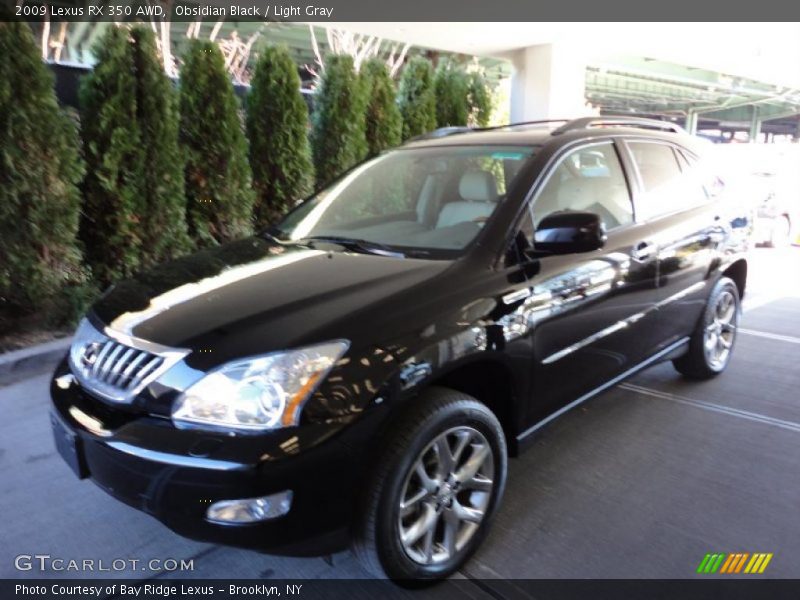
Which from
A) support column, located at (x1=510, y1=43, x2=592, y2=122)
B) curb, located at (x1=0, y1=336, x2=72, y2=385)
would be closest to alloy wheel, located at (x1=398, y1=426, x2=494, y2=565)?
curb, located at (x1=0, y1=336, x2=72, y2=385)

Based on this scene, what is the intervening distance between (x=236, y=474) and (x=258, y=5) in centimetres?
823

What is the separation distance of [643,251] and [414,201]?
1.31 metres

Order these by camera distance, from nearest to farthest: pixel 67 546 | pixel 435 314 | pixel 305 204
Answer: pixel 435 314 → pixel 67 546 → pixel 305 204

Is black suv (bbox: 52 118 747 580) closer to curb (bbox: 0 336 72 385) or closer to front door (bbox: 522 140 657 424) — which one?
front door (bbox: 522 140 657 424)

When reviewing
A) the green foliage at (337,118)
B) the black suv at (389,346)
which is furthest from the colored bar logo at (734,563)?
the green foliage at (337,118)

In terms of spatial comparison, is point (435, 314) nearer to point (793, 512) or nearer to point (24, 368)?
point (793, 512)

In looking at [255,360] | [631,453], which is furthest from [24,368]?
[631,453]

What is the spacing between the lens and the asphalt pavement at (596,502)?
8.07ft

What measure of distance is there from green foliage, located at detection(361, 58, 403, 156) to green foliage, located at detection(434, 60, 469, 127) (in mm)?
1213

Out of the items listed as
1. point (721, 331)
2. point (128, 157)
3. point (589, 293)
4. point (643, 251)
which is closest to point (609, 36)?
point (721, 331)

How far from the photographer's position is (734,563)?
8.08 ft

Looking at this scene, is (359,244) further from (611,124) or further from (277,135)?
(277,135)

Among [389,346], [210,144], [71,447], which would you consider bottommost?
[71,447]

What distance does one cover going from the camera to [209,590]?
233cm
